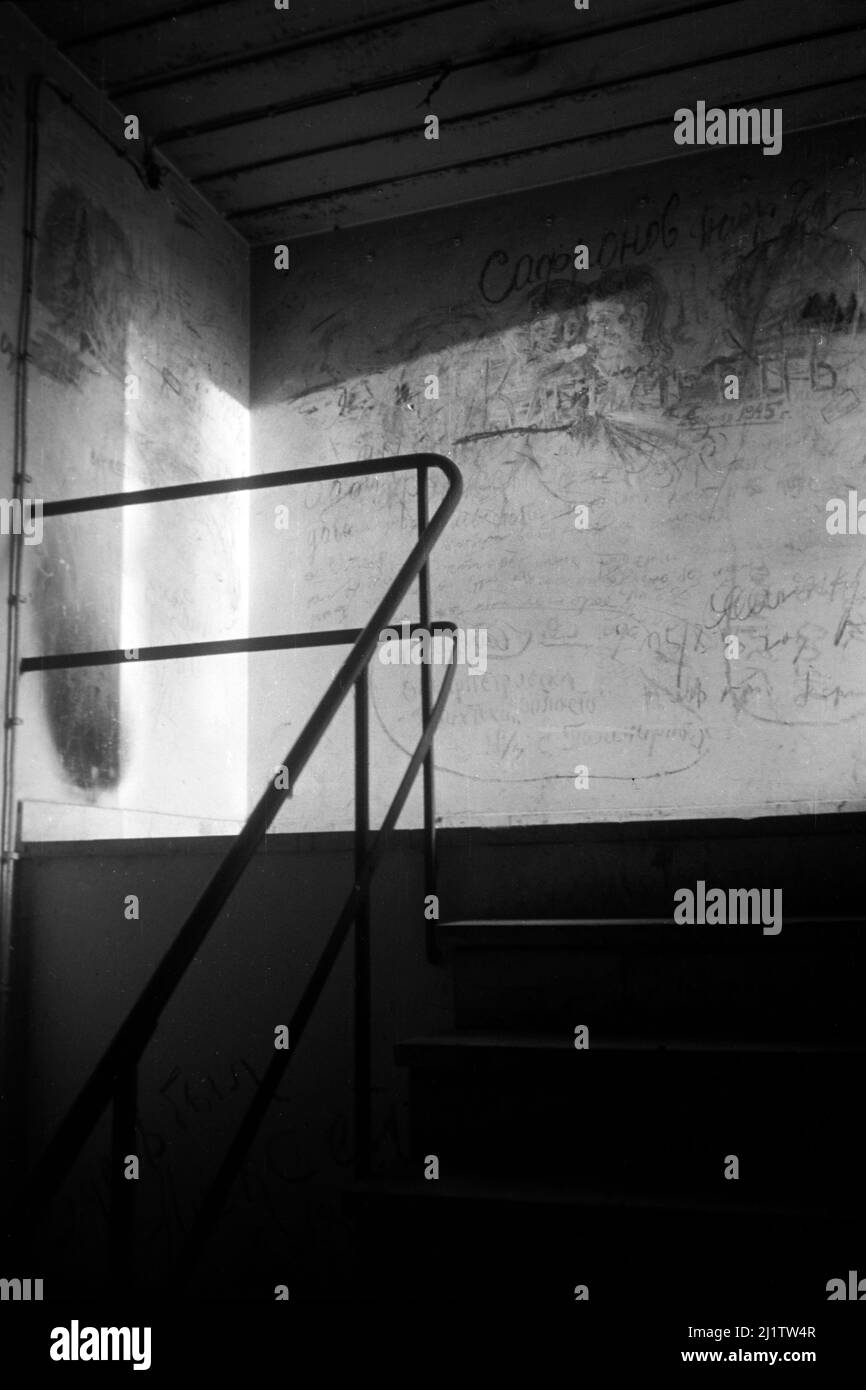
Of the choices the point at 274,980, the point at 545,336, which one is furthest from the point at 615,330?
the point at 274,980

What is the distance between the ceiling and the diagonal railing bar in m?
2.68

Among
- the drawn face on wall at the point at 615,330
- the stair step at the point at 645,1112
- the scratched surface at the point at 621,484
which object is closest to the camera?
the stair step at the point at 645,1112

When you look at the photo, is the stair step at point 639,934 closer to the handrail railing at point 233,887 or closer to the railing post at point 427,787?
the railing post at point 427,787

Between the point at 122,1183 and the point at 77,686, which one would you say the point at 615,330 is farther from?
the point at 122,1183

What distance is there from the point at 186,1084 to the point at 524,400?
2931 mm

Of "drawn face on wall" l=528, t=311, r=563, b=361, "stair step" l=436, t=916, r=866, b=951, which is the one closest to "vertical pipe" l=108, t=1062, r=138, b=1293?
"stair step" l=436, t=916, r=866, b=951

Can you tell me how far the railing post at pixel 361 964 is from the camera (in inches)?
80.2

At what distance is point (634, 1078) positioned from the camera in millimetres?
1952

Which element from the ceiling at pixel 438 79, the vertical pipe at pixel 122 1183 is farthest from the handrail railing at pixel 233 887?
the ceiling at pixel 438 79

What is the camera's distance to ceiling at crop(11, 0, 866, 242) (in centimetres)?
382

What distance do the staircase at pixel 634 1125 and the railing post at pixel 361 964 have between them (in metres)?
0.08

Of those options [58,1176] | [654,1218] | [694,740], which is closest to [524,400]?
[694,740]

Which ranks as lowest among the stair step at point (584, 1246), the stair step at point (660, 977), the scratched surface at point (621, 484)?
the stair step at point (584, 1246)
